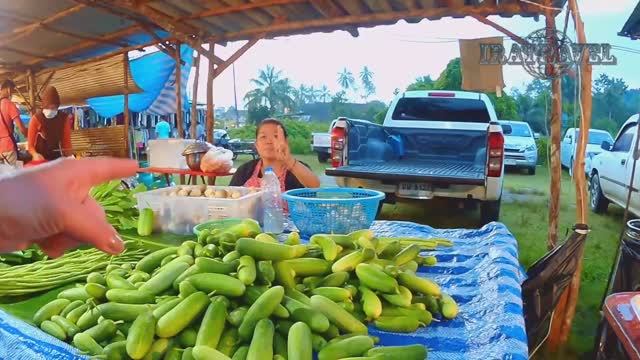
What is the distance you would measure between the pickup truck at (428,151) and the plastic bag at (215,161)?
2773 millimetres

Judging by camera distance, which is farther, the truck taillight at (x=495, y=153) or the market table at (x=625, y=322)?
the truck taillight at (x=495, y=153)

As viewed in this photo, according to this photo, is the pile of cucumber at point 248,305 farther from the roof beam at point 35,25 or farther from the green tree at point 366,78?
the green tree at point 366,78

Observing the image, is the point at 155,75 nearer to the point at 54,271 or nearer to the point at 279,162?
the point at 279,162

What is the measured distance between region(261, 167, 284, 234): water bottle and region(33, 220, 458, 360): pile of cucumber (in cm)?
86

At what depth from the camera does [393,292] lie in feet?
5.13

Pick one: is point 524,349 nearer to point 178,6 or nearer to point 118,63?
point 178,6

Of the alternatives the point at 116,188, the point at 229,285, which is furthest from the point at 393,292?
the point at 116,188

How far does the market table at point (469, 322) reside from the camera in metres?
1.33

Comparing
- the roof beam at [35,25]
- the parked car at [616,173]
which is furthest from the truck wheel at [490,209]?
the roof beam at [35,25]

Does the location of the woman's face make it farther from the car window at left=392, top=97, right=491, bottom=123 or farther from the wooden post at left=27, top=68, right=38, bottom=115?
the wooden post at left=27, top=68, right=38, bottom=115

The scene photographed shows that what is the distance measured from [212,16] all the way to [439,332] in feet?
16.9

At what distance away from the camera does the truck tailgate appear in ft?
20.3

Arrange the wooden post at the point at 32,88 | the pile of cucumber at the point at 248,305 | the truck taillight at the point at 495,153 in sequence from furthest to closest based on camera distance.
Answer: the wooden post at the point at 32,88, the truck taillight at the point at 495,153, the pile of cucumber at the point at 248,305

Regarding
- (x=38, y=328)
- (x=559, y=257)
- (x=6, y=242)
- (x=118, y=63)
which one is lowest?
(x=559, y=257)
